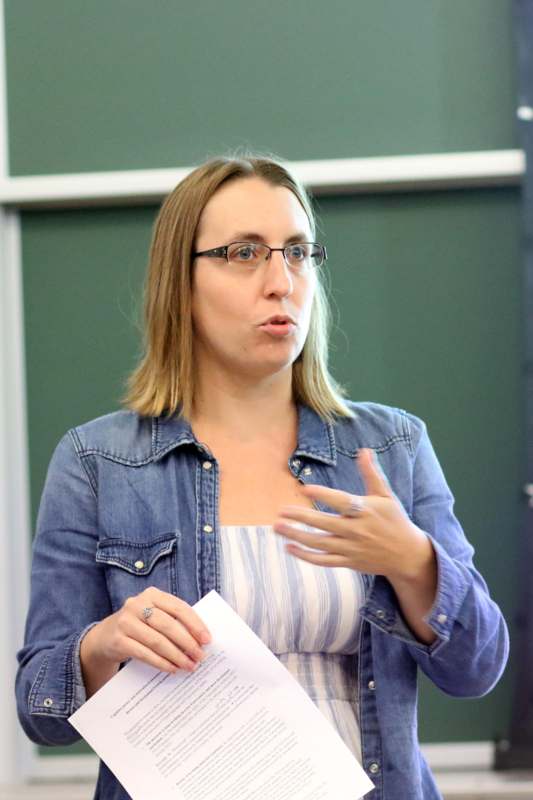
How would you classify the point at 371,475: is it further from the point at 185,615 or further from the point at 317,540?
the point at 185,615

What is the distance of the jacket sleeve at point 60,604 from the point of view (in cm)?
132

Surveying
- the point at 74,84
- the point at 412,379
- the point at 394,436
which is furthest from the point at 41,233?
the point at 394,436

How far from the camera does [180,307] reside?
5.05ft

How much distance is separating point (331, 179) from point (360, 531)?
163 cm

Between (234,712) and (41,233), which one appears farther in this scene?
(41,233)

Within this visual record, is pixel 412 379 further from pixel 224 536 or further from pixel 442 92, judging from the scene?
pixel 224 536

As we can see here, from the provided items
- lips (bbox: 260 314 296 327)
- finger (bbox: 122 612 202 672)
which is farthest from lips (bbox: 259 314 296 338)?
finger (bbox: 122 612 202 672)

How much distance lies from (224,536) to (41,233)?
60.6 inches

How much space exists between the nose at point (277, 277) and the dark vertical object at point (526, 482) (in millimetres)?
1234

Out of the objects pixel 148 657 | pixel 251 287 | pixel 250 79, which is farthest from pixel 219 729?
pixel 250 79

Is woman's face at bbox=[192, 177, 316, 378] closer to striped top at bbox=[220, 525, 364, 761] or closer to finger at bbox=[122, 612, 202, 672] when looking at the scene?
striped top at bbox=[220, 525, 364, 761]

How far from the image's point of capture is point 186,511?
1.43 meters

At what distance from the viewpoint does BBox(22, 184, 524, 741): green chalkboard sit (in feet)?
8.62

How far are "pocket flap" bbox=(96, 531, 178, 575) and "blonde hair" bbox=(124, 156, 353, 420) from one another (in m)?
0.21
